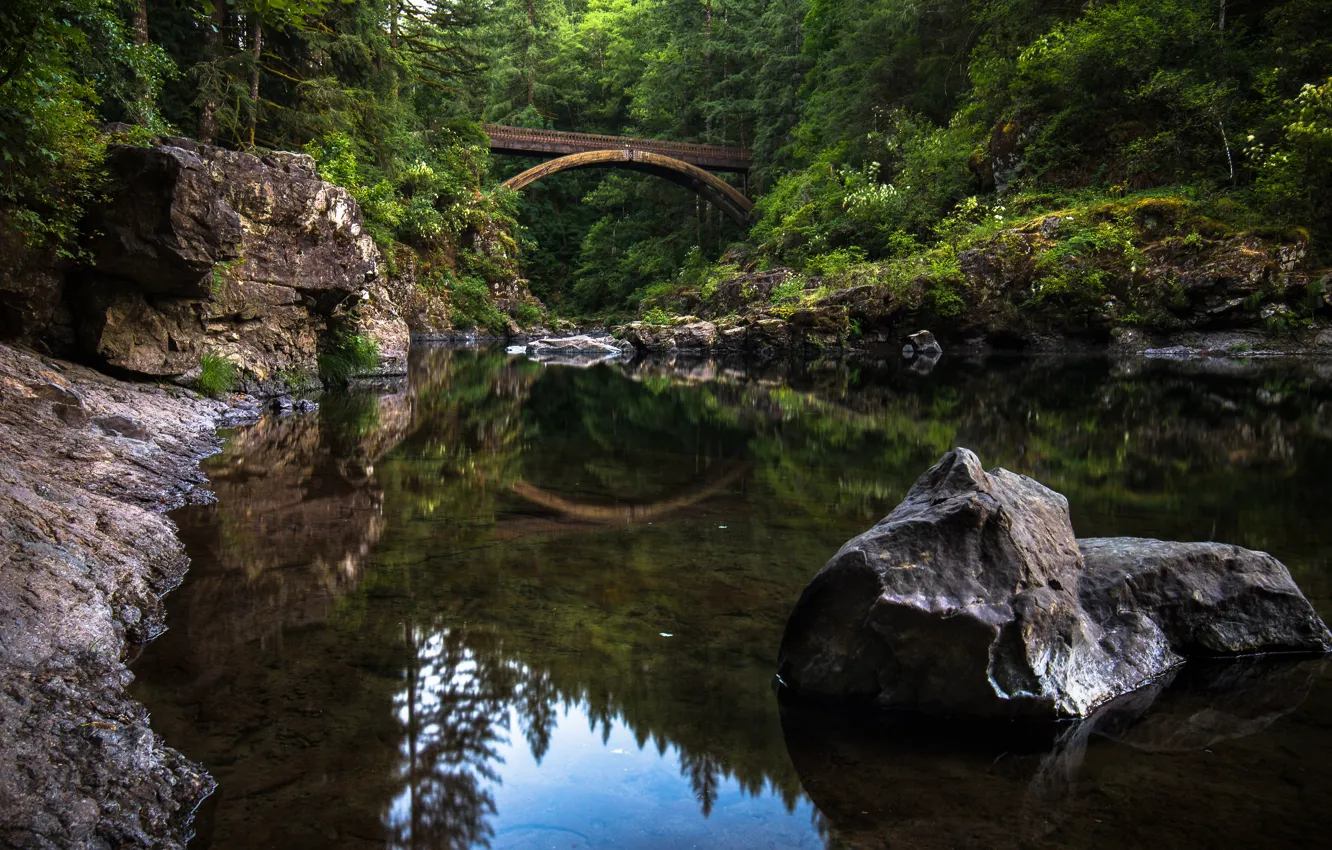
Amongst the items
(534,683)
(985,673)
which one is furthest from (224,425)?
(985,673)

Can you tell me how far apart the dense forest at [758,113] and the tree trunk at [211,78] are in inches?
2.7

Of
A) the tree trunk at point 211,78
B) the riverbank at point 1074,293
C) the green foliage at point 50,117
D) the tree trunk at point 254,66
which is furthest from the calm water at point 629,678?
the riverbank at point 1074,293

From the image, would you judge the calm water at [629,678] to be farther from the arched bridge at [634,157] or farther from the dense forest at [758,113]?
the arched bridge at [634,157]

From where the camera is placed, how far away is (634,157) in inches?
1567

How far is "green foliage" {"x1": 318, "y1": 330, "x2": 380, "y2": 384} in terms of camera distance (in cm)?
1482

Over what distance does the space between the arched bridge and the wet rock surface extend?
34.9m

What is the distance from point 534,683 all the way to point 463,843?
0.97 meters

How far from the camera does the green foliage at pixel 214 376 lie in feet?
33.8

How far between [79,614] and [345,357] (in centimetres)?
1267

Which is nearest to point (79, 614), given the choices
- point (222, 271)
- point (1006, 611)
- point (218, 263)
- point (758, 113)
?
point (1006, 611)

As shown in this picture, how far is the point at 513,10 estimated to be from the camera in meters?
53.1

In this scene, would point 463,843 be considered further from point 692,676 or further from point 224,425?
point 224,425

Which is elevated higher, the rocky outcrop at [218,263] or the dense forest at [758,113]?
the dense forest at [758,113]

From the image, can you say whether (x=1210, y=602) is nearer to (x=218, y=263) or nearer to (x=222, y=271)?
(x=218, y=263)
